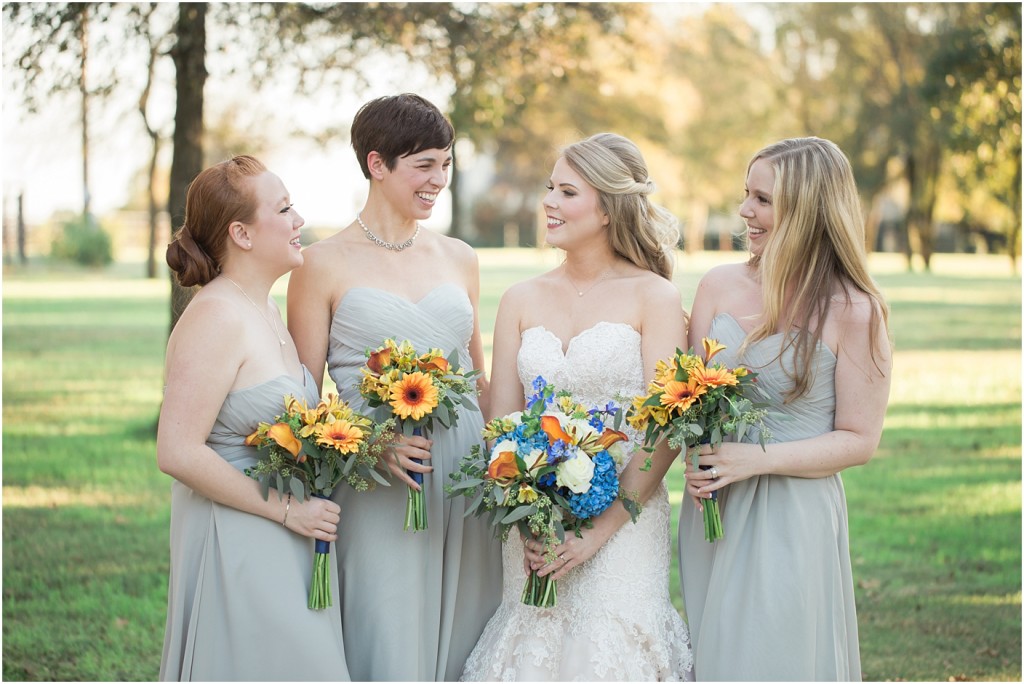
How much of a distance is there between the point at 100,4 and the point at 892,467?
9694 mm

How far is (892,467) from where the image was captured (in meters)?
12.1

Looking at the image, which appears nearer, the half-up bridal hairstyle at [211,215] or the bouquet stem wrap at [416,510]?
the half-up bridal hairstyle at [211,215]

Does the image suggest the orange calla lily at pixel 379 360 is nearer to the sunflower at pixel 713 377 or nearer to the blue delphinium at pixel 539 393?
the blue delphinium at pixel 539 393

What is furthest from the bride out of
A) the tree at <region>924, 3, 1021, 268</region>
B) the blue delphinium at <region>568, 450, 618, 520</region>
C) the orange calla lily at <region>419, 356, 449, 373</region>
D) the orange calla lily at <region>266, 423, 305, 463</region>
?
the tree at <region>924, 3, 1021, 268</region>

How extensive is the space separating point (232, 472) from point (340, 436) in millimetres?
457

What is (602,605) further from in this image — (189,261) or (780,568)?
(189,261)

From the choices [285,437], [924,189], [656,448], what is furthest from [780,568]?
[924,189]

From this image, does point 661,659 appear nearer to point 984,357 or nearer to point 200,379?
point 200,379

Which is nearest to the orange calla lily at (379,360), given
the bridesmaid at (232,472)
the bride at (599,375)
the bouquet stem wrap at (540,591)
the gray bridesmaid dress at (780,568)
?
the bridesmaid at (232,472)

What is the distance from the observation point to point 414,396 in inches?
156

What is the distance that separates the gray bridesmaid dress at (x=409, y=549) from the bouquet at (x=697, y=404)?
40.6 inches

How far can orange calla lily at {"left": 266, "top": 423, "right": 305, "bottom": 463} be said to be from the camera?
3760 millimetres

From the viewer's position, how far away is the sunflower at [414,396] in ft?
12.8

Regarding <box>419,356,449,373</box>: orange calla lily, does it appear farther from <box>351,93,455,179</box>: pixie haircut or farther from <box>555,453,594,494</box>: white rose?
<box>351,93,455,179</box>: pixie haircut
